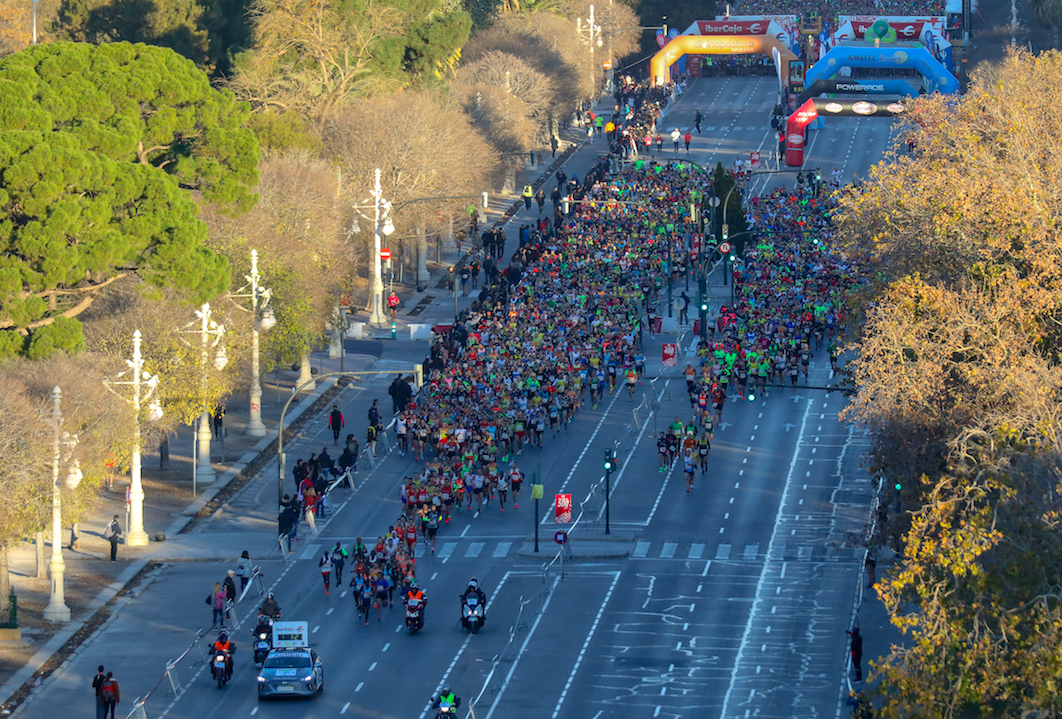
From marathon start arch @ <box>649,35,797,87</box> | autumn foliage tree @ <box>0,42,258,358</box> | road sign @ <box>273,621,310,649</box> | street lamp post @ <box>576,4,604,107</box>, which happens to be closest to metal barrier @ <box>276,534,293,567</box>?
road sign @ <box>273,621,310,649</box>

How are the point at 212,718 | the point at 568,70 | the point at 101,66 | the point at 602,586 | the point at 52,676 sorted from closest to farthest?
the point at 212,718 → the point at 52,676 → the point at 602,586 → the point at 101,66 → the point at 568,70

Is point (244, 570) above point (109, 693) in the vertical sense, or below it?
below

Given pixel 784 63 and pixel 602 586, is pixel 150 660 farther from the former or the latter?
pixel 784 63

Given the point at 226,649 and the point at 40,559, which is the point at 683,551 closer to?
the point at 226,649

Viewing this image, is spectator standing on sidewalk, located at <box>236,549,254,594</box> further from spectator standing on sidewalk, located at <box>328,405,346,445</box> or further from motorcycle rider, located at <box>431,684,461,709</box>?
spectator standing on sidewalk, located at <box>328,405,346,445</box>

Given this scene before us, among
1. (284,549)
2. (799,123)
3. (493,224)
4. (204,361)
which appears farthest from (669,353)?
(799,123)

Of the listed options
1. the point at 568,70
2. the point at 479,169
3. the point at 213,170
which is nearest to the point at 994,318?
the point at 213,170
